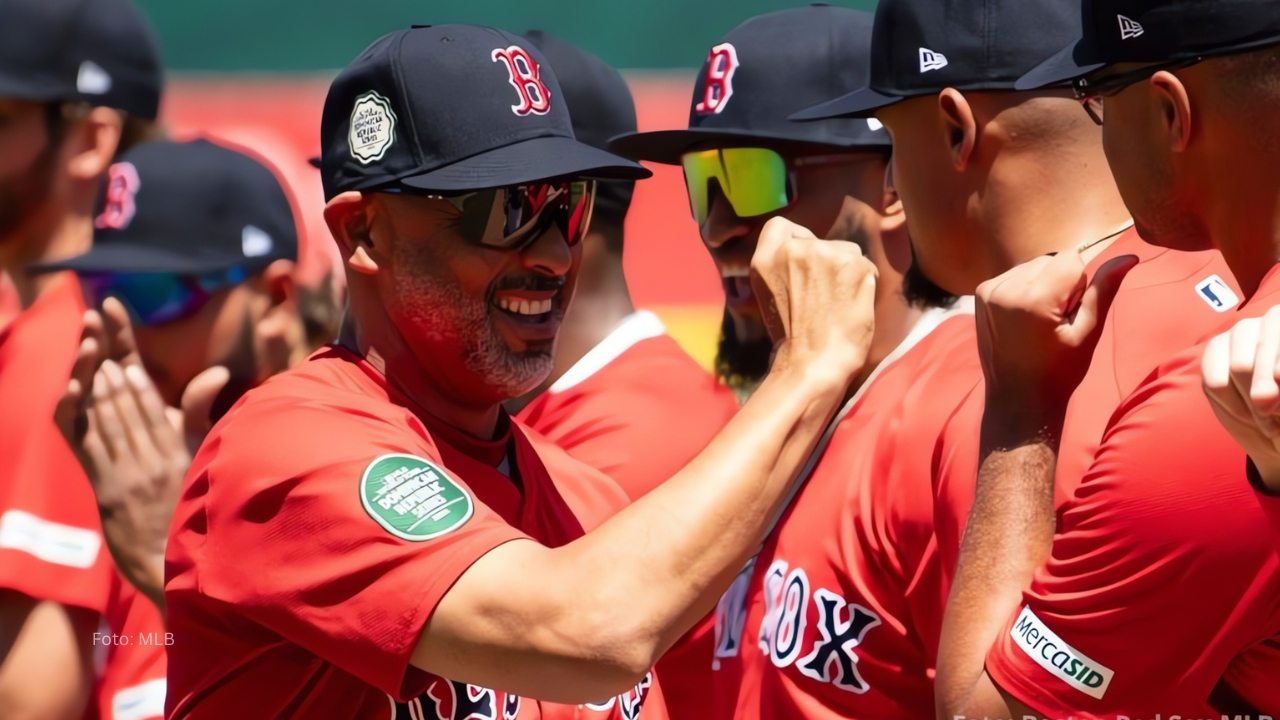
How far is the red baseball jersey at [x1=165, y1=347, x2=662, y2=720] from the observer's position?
2180mm

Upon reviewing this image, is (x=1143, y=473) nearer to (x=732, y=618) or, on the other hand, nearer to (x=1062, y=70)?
(x=1062, y=70)

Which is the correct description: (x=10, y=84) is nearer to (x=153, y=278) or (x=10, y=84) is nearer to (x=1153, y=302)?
(x=153, y=278)

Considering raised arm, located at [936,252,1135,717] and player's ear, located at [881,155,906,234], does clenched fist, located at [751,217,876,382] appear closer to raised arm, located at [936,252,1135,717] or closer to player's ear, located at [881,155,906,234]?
raised arm, located at [936,252,1135,717]

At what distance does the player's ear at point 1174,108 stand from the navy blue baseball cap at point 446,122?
0.87 metres

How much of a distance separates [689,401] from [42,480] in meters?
1.42

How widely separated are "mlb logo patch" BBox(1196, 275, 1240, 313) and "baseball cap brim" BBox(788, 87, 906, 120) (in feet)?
2.50

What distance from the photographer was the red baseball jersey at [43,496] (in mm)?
3316

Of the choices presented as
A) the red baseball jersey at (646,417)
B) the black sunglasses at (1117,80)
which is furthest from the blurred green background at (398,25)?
the black sunglasses at (1117,80)

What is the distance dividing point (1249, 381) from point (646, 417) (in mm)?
2343

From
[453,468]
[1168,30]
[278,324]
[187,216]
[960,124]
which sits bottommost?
[278,324]

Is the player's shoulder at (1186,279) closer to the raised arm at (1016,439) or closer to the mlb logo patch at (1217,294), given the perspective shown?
the mlb logo patch at (1217,294)

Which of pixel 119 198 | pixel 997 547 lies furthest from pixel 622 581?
pixel 119 198

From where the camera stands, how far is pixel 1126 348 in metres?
2.35

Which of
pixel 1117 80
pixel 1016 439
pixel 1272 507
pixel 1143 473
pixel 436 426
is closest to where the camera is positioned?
pixel 1272 507
